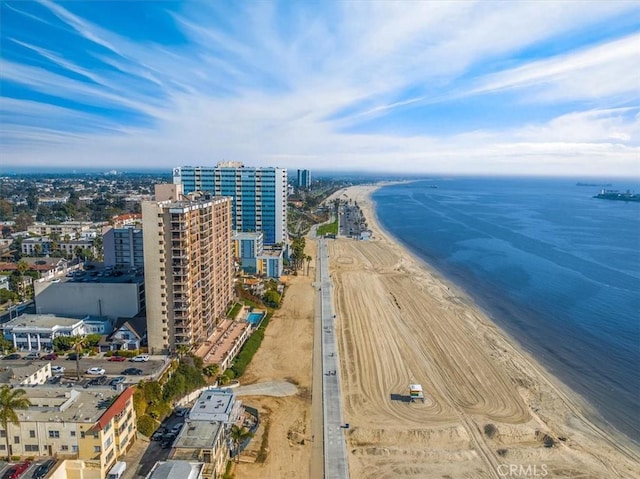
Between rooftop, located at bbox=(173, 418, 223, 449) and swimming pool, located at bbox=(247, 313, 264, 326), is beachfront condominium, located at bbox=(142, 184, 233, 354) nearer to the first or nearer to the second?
swimming pool, located at bbox=(247, 313, 264, 326)

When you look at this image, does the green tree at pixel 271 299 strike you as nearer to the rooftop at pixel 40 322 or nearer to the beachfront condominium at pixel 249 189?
the rooftop at pixel 40 322

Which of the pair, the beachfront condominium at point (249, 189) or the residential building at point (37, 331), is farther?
the beachfront condominium at point (249, 189)

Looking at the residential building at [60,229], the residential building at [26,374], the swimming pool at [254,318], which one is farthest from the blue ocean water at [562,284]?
the residential building at [60,229]

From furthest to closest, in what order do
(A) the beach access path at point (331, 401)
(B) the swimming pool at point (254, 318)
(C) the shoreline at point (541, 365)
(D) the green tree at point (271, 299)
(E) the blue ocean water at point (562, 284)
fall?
(D) the green tree at point (271, 299)
(B) the swimming pool at point (254, 318)
(E) the blue ocean water at point (562, 284)
(C) the shoreline at point (541, 365)
(A) the beach access path at point (331, 401)

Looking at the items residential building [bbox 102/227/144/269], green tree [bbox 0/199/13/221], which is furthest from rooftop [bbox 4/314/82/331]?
green tree [bbox 0/199/13/221]

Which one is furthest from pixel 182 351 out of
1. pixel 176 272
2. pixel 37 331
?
pixel 37 331

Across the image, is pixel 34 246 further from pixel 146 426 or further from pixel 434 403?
pixel 434 403
